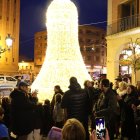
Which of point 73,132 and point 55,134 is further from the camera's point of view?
point 55,134

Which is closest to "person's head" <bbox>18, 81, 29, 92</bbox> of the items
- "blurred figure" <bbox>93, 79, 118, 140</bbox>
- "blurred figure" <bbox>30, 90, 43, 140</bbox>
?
"blurred figure" <bbox>30, 90, 43, 140</bbox>

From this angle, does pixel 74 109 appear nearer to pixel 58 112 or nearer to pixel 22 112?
pixel 22 112

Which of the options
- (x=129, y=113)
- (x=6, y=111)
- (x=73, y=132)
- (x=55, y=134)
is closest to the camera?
(x=73, y=132)

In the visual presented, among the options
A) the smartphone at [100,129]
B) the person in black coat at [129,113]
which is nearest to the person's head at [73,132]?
the smartphone at [100,129]

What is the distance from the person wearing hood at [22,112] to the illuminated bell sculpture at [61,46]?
6261mm

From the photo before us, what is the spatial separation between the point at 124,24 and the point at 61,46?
34.2 ft

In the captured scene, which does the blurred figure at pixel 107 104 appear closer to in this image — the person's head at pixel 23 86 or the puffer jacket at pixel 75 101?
the puffer jacket at pixel 75 101

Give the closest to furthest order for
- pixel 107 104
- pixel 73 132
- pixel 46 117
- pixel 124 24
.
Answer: pixel 73 132 < pixel 107 104 < pixel 46 117 < pixel 124 24

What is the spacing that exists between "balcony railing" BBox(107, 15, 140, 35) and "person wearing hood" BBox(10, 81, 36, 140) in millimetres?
15443

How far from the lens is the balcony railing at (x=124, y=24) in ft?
71.5

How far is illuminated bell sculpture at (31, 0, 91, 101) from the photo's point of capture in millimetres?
13422

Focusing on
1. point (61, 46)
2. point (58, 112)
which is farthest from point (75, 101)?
point (61, 46)

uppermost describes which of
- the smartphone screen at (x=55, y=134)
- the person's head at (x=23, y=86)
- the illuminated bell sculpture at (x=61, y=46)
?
the illuminated bell sculpture at (x=61, y=46)

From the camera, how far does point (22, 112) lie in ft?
23.6
